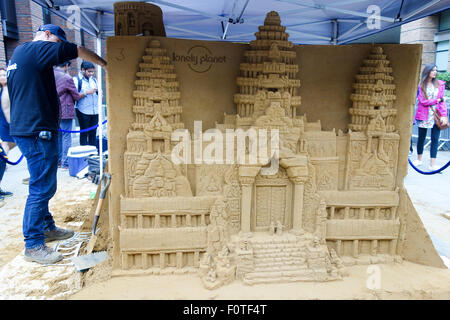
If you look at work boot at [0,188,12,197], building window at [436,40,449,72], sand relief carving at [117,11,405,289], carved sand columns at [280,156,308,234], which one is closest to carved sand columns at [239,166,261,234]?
sand relief carving at [117,11,405,289]

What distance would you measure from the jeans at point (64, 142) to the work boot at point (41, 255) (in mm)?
4370

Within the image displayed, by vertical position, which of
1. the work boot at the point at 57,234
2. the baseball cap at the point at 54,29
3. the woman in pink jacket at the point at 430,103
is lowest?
the work boot at the point at 57,234

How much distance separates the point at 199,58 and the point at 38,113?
2083 millimetres

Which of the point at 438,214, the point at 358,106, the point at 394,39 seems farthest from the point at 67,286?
the point at 394,39

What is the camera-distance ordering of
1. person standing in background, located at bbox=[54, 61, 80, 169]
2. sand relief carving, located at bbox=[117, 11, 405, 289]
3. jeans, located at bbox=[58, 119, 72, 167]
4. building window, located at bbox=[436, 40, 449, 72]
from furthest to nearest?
building window, located at bbox=[436, 40, 449, 72]
jeans, located at bbox=[58, 119, 72, 167]
person standing in background, located at bbox=[54, 61, 80, 169]
sand relief carving, located at bbox=[117, 11, 405, 289]

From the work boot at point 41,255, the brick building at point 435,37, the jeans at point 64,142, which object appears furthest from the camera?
the brick building at point 435,37

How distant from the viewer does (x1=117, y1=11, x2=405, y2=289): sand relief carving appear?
161 inches

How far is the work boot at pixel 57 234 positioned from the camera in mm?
5078

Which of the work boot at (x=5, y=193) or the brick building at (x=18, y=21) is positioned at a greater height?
the brick building at (x=18, y=21)

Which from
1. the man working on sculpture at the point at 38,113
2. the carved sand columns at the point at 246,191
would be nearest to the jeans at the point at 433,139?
the carved sand columns at the point at 246,191

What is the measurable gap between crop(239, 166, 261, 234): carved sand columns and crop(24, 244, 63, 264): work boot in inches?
97.7

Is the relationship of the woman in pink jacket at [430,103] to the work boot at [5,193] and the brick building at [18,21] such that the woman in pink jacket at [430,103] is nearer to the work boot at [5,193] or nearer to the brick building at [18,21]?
the brick building at [18,21]

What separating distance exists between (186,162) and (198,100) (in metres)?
0.83

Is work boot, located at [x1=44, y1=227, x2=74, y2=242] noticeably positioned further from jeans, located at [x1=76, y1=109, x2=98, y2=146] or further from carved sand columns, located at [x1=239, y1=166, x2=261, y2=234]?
jeans, located at [x1=76, y1=109, x2=98, y2=146]
